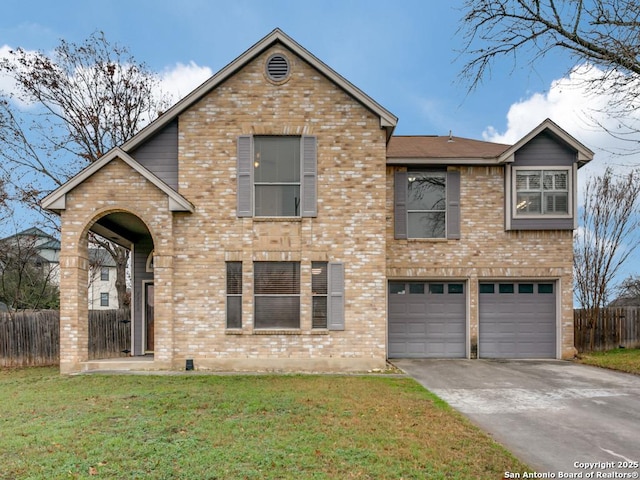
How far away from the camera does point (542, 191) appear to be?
551 inches

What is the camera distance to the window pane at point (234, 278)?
11.9m

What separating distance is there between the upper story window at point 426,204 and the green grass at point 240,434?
19.1 feet

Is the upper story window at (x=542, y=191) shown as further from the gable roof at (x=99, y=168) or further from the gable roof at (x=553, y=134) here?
the gable roof at (x=99, y=168)

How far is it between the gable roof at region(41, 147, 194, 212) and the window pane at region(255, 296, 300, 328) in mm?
3142

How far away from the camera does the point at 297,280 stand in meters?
12.0

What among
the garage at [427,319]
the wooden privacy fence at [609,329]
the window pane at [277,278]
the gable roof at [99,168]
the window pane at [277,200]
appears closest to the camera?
the gable roof at [99,168]

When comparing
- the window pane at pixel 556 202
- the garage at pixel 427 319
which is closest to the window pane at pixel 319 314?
the garage at pixel 427 319

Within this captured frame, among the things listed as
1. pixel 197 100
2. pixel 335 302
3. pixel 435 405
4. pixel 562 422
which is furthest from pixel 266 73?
pixel 562 422

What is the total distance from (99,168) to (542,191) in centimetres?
1226

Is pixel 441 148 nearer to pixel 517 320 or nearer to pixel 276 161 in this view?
pixel 517 320

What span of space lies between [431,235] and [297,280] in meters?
4.63

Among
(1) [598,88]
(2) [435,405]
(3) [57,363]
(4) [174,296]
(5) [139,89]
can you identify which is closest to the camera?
(1) [598,88]

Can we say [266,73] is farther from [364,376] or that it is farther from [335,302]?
[364,376]

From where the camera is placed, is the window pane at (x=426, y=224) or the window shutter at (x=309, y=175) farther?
the window pane at (x=426, y=224)
